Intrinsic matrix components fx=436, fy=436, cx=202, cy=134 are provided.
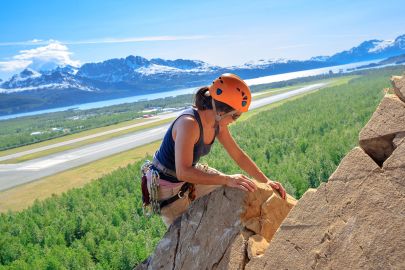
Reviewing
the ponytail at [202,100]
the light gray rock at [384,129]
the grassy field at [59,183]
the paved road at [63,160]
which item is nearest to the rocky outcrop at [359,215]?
the light gray rock at [384,129]

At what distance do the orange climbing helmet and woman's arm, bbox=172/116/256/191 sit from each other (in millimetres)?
448

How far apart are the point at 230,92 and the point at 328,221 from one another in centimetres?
191

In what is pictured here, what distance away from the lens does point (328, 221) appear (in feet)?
14.9

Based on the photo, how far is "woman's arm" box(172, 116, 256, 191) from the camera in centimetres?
529

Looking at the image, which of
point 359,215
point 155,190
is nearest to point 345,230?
point 359,215

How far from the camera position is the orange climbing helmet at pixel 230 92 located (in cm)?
536

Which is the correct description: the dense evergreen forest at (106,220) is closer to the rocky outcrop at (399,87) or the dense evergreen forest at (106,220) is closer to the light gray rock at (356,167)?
the light gray rock at (356,167)

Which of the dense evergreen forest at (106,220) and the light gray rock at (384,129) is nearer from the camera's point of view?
the light gray rock at (384,129)

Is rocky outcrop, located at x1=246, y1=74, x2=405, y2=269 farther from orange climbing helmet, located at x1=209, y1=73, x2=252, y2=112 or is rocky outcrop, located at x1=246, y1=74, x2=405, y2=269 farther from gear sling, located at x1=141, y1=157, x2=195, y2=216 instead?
gear sling, located at x1=141, y1=157, x2=195, y2=216

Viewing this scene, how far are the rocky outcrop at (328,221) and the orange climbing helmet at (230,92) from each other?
1201 mm

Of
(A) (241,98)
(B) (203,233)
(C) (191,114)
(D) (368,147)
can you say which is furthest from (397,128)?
(B) (203,233)

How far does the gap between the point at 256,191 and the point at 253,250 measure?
83 cm

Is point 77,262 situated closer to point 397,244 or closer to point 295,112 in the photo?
point 397,244

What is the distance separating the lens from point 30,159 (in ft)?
203
